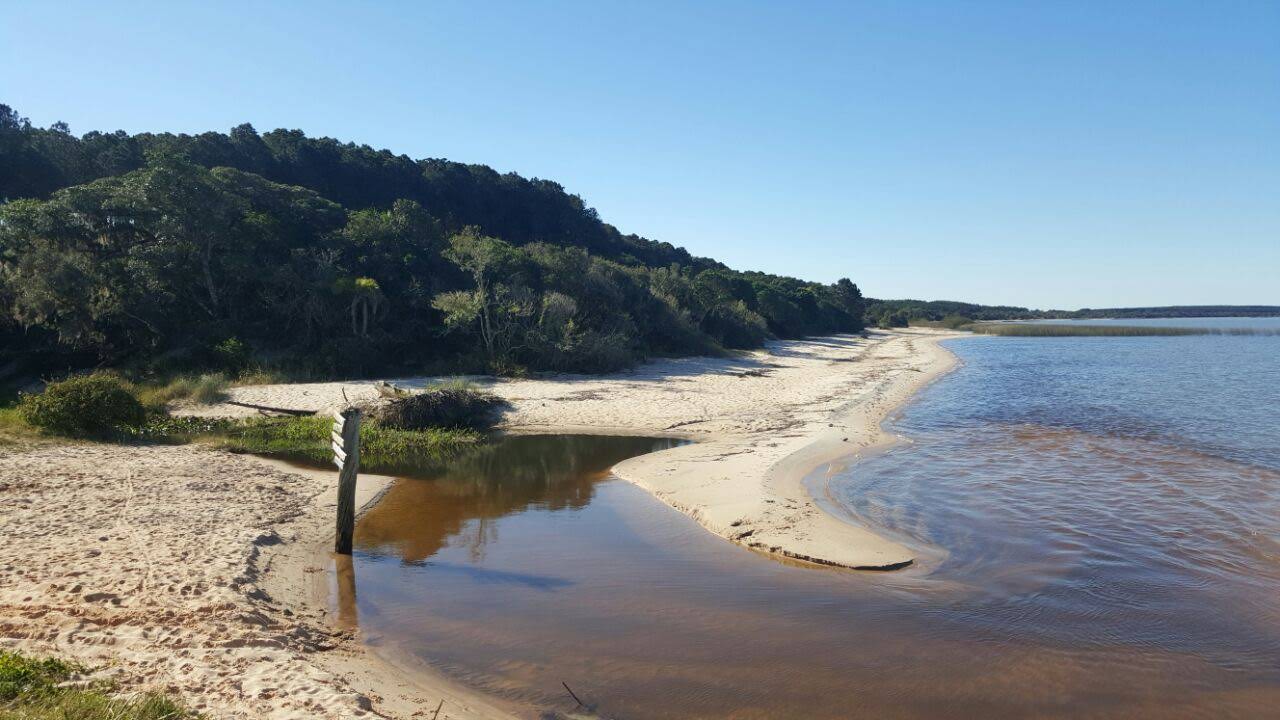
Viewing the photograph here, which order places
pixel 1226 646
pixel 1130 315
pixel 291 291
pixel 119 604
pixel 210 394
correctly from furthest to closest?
pixel 1130 315
pixel 291 291
pixel 210 394
pixel 1226 646
pixel 119 604

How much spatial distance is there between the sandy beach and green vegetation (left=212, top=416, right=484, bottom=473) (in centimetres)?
143

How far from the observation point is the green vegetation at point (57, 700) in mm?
3998

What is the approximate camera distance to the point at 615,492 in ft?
42.0

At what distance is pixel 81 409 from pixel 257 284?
14.8m

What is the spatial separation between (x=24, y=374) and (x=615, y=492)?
22964mm

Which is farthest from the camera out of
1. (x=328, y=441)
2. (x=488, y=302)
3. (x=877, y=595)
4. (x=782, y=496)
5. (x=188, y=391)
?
(x=488, y=302)

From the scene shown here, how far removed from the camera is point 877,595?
7859 mm

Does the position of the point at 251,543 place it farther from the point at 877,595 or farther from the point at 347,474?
the point at 877,595

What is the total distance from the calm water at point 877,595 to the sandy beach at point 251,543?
572mm

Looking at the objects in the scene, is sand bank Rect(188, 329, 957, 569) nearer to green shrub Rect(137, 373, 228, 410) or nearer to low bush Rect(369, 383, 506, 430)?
green shrub Rect(137, 373, 228, 410)

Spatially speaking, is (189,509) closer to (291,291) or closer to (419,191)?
(291,291)

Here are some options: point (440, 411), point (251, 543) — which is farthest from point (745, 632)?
point (440, 411)

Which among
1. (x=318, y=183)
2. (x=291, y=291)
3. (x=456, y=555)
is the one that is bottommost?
(x=456, y=555)

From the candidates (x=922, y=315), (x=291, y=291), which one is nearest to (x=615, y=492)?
(x=291, y=291)
